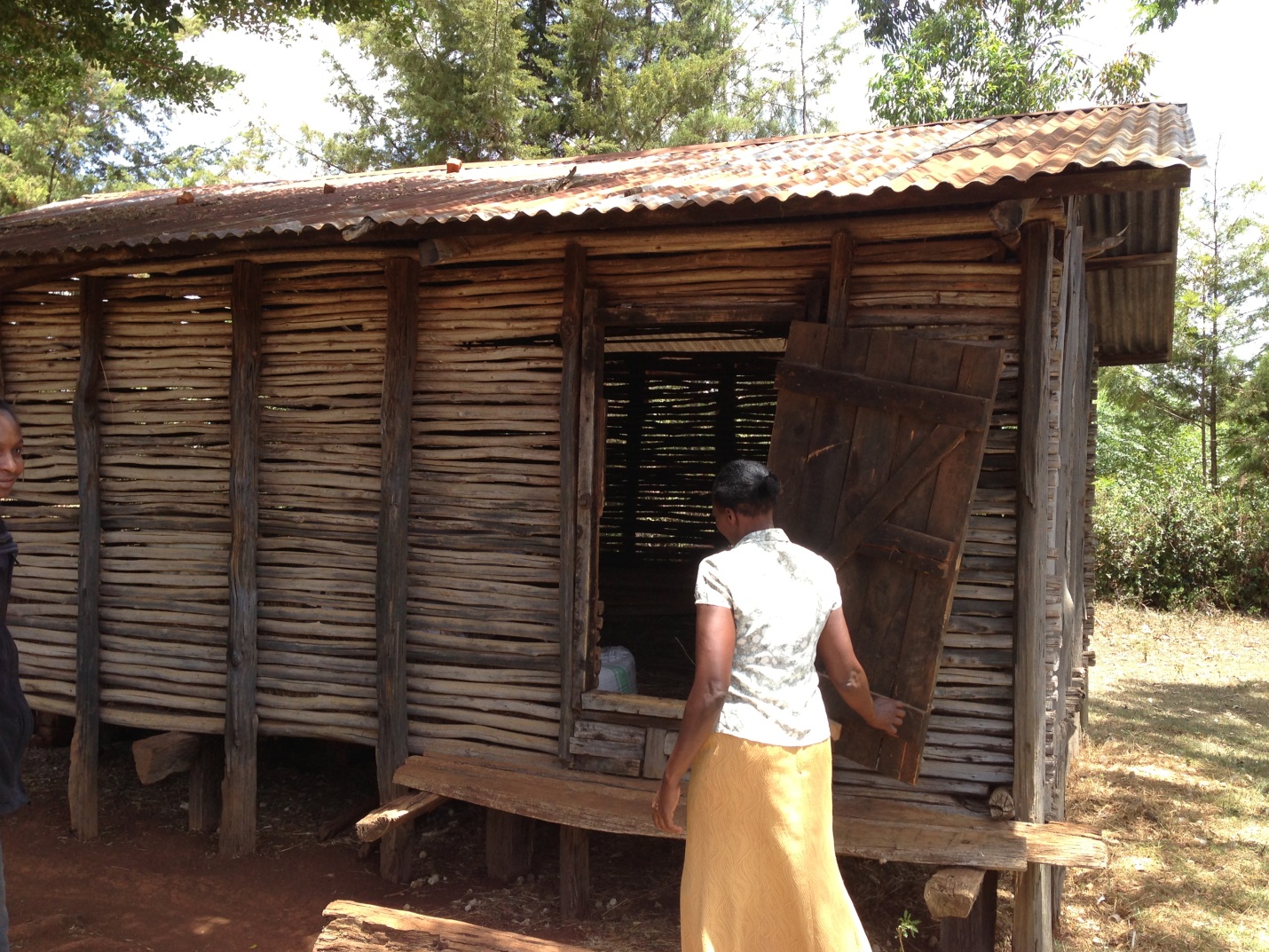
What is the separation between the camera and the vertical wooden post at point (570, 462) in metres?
4.93

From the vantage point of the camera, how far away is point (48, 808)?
21.1 feet

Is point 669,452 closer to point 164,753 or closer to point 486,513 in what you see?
point 486,513

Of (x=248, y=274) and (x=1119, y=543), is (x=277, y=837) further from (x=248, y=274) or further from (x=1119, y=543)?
(x=1119, y=543)

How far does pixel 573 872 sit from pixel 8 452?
330 cm

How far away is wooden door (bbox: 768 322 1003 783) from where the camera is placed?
3.96 meters

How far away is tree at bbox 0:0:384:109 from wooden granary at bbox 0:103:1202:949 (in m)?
1.12

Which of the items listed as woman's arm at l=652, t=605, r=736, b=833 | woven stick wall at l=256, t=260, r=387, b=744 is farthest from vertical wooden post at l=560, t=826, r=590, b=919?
woman's arm at l=652, t=605, r=736, b=833

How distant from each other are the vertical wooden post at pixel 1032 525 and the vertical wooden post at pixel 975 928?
15 cm

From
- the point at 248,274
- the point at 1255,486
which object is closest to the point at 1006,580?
the point at 248,274

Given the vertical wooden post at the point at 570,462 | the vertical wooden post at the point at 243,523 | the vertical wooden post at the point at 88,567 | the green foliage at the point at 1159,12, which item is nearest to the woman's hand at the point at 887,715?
the vertical wooden post at the point at 570,462

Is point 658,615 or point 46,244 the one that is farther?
point 658,615

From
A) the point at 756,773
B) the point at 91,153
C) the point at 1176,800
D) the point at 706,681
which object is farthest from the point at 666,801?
the point at 91,153

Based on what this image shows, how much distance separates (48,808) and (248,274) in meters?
3.65

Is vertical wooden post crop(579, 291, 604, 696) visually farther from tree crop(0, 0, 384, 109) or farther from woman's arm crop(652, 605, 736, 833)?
tree crop(0, 0, 384, 109)
